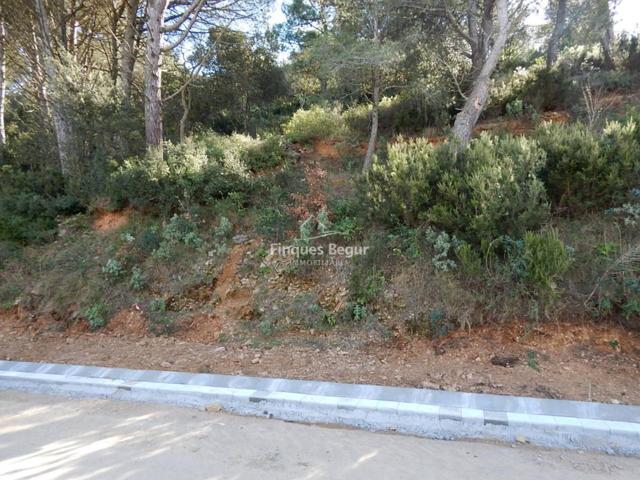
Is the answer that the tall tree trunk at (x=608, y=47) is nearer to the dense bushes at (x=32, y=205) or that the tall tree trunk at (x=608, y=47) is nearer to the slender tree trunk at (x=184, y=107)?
the slender tree trunk at (x=184, y=107)

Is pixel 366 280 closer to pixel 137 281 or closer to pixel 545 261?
pixel 545 261

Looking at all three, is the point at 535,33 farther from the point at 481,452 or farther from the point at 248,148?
the point at 481,452

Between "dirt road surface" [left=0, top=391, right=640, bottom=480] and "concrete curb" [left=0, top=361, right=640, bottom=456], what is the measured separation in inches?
4.5

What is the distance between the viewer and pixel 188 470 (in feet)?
9.18

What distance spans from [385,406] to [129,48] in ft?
37.9

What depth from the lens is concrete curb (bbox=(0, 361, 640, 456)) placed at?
296 centimetres

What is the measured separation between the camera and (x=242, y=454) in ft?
9.73

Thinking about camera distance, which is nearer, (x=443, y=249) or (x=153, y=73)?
(x=443, y=249)

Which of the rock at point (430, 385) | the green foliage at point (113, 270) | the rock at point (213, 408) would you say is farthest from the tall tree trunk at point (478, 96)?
the green foliage at point (113, 270)

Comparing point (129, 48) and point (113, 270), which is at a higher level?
point (129, 48)

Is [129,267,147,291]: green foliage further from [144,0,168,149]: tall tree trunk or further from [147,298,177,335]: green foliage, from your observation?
[144,0,168,149]: tall tree trunk

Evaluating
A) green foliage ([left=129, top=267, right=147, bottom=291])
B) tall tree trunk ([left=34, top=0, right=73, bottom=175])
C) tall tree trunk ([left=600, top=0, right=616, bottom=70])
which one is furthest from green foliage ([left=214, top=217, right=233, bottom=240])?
tall tree trunk ([left=600, top=0, right=616, bottom=70])

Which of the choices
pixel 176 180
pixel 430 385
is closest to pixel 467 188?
pixel 430 385

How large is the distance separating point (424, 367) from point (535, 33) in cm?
951
